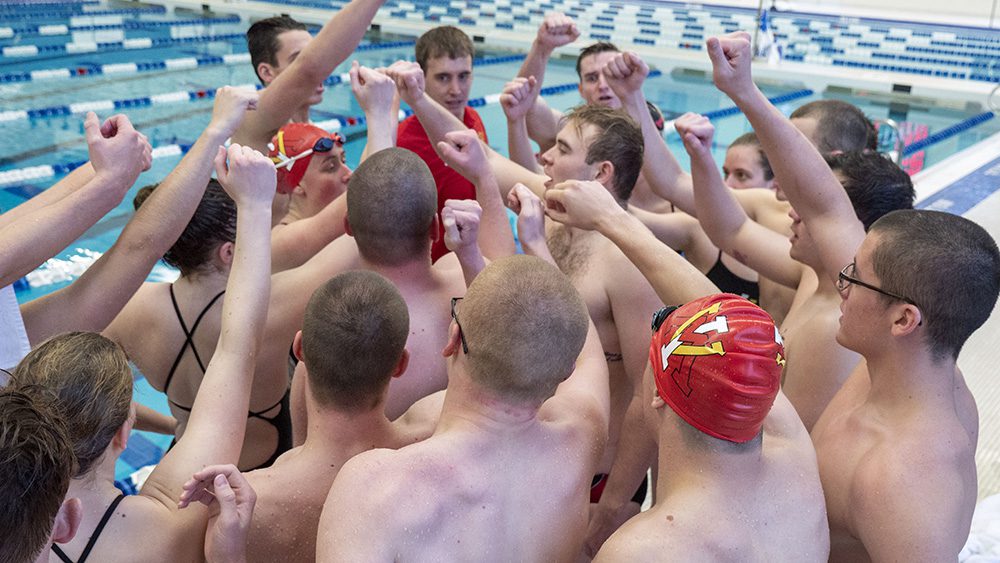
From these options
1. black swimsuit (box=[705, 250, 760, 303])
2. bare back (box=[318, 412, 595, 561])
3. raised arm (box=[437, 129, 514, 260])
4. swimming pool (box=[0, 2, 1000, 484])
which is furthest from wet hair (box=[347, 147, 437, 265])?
swimming pool (box=[0, 2, 1000, 484])

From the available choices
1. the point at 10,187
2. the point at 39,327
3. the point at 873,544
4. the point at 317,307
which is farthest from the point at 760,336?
the point at 10,187

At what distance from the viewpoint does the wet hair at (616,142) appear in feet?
9.16

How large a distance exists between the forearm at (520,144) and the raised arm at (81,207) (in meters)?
1.79

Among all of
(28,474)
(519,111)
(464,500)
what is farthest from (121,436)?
(519,111)

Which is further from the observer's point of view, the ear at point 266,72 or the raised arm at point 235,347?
the ear at point 266,72

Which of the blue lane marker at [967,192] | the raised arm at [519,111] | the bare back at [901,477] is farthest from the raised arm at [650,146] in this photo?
the blue lane marker at [967,192]

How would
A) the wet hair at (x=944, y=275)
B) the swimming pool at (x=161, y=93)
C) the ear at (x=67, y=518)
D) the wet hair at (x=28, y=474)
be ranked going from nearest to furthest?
1. the wet hair at (x=28, y=474)
2. the ear at (x=67, y=518)
3. the wet hair at (x=944, y=275)
4. the swimming pool at (x=161, y=93)

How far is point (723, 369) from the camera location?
5.12 feet

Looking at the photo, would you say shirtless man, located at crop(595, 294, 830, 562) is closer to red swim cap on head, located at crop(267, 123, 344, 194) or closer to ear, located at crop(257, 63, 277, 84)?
red swim cap on head, located at crop(267, 123, 344, 194)

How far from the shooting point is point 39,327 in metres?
2.15

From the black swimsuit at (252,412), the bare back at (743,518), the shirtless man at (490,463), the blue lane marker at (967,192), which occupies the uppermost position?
the shirtless man at (490,463)

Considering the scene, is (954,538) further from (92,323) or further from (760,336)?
(92,323)

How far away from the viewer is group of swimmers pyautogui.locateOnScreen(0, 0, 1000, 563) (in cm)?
151

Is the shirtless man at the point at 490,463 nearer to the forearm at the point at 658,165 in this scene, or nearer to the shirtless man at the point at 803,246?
the shirtless man at the point at 803,246
